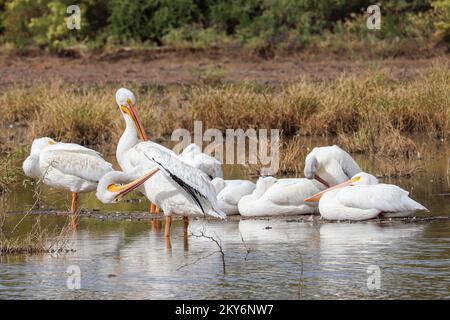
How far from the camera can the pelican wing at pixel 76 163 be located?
1149cm

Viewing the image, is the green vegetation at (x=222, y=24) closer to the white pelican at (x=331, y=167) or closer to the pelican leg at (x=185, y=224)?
the white pelican at (x=331, y=167)

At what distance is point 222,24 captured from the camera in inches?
1162

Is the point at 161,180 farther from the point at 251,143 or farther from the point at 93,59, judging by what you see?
the point at 93,59

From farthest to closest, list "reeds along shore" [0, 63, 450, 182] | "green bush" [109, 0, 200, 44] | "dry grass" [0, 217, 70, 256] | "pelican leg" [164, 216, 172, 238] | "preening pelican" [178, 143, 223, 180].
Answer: "green bush" [109, 0, 200, 44], "reeds along shore" [0, 63, 450, 182], "preening pelican" [178, 143, 223, 180], "pelican leg" [164, 216, 172, 238], "dry grass" [0, 217, 70, 256]

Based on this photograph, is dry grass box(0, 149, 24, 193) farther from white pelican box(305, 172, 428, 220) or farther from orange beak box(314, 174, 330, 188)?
white pelican box(305, 172, 428, 220)

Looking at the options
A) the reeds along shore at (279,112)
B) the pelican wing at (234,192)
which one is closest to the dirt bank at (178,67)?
the reeds along shore at (279,112)

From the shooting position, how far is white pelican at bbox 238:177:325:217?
1094cm

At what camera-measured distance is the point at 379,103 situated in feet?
54.7

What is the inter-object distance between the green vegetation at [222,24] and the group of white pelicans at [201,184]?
1522cm

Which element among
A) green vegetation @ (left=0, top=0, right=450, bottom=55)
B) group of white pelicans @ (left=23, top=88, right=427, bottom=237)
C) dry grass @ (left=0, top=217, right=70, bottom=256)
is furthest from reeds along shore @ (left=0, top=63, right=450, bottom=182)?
green vegetation @ (left=0, top=0, right=450, bottom=55)

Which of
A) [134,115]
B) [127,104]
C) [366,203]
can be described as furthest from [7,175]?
[366,203]

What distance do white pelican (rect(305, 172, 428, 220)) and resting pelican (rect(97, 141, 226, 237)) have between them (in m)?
1.24

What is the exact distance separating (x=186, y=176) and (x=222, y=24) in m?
20.1

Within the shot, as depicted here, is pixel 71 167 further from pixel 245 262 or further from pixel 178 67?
pixel 178 67
